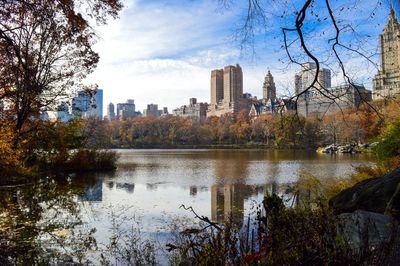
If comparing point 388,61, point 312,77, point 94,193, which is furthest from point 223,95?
point 312,77

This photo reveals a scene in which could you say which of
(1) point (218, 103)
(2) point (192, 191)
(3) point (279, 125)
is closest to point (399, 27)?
(3) point (279, 125)

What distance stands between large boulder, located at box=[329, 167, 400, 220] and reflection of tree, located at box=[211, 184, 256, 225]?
2521 mm

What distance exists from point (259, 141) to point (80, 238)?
7290 cm

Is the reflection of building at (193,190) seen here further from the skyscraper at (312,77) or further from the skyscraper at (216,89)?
the skyscraper at (216,89)

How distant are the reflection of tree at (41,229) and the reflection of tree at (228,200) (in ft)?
10.3

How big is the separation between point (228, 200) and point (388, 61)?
7690mm

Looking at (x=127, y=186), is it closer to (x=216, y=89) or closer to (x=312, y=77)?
(x=312, y=77)

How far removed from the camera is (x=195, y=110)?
162625mm

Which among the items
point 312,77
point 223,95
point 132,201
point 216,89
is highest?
point 216,89

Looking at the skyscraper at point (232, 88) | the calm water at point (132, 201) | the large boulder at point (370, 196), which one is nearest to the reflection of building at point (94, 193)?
the calm water at point (132, 201)

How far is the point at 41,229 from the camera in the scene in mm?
7801

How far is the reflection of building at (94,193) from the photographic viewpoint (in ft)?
40.7

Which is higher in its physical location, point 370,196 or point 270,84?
point 270,84

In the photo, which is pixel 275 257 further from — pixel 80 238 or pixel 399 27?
pixel 80 238
